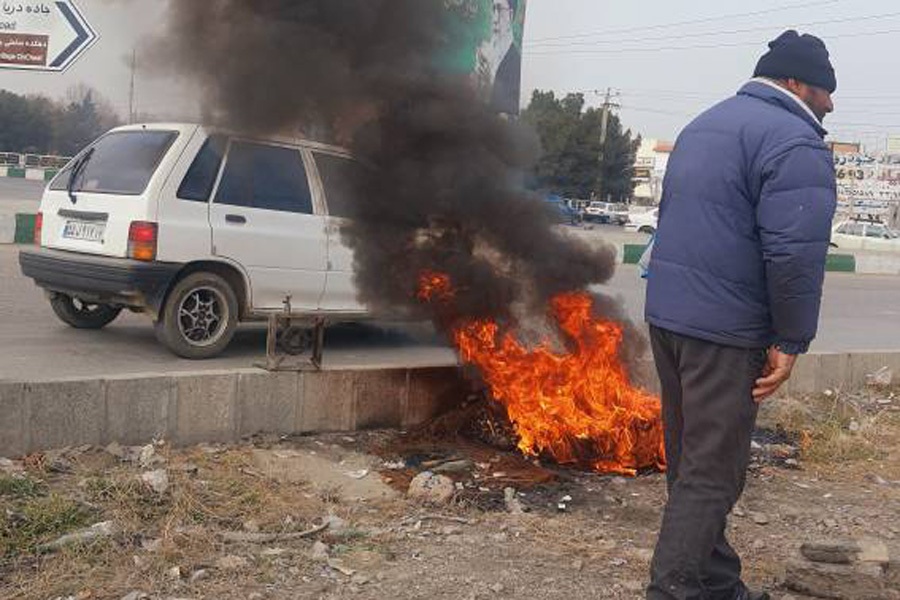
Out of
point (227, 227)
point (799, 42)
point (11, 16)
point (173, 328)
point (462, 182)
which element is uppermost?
point (11, 16)

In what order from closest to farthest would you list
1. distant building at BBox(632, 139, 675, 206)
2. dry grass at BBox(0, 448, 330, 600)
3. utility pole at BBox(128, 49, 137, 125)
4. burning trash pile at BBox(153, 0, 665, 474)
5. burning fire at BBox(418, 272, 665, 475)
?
dry grass at BBox(0, 448, 330, 600)
burning fire at BBox(418, 272, 665, 475)
burning trash pile at BBox(153, 0, 665, 474)
utility pole at BBox(128, 49, 137, 125)
distant building at BBox(632, 139, 675, 206)

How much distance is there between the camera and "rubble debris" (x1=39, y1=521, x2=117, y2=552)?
3.68 metres

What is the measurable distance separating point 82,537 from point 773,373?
262 cm

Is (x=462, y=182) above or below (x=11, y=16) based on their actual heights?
below

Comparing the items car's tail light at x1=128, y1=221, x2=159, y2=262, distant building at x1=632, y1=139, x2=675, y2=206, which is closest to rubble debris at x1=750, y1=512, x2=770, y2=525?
car's tail light at x1=128, y1=221, x2=159, y2=262

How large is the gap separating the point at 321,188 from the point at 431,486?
347 cm

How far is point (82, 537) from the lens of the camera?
12.2 ft

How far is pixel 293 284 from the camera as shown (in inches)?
291

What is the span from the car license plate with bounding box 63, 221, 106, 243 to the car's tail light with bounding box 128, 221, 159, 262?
0.32 meters

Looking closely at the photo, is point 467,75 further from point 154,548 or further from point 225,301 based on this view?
point 154,548

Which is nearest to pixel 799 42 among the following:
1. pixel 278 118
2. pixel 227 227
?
pixel 278 118

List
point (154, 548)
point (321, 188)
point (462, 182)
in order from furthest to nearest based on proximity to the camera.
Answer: point (321, 188), point (462, 182), point (154, 548)

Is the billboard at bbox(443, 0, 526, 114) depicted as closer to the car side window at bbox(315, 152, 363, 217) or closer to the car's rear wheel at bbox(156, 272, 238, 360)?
the car side window at bbox(315, 152, 363, 217)

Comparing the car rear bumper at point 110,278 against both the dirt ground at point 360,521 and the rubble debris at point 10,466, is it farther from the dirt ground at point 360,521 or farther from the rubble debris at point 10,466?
the rubble debris at point 10,466
